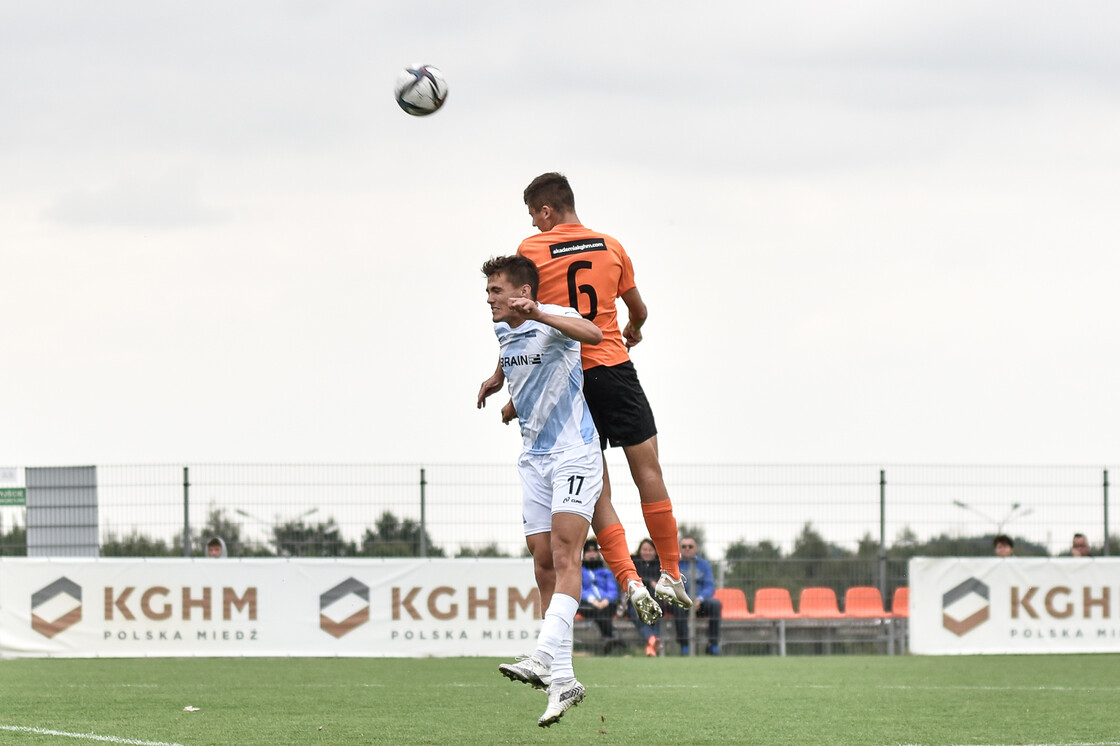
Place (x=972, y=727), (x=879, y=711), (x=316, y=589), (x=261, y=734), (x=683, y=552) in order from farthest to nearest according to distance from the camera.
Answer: (x=683, y=552)
(x=316, y=589)
(x=879, y=711)
(x=972, y=727)
(x=261, y=734)

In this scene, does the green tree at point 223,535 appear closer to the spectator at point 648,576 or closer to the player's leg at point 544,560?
the spectator at point 648,576

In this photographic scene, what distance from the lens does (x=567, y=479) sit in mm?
7250

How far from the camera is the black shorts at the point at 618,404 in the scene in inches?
303

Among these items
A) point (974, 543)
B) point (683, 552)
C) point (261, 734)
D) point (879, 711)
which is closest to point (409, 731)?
point (261, 734)

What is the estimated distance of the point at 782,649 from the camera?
18.9 meters

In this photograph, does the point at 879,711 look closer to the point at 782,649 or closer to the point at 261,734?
the point at 261,734

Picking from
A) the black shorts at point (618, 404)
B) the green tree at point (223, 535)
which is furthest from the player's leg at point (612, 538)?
the green tree at point (223, 535)

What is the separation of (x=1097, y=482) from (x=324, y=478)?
32.8 ft

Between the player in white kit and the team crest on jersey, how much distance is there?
444 mm

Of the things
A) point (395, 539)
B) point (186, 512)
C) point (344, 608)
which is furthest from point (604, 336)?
point (186, 512)

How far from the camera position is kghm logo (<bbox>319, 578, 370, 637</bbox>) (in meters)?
17.0

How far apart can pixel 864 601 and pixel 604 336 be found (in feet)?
41.2

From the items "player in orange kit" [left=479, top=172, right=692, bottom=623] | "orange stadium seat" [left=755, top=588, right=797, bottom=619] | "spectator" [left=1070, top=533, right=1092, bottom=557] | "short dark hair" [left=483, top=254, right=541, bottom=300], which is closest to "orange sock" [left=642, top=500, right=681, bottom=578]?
"player in orange kit" [left=479, top=172, right=692, bottom=623]

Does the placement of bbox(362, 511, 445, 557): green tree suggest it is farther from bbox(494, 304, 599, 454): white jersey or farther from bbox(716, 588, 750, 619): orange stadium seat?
bbox(494, 304, 599, 454): white jersey
